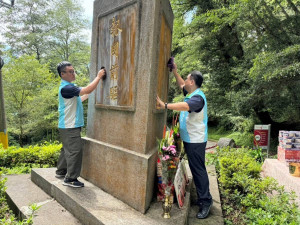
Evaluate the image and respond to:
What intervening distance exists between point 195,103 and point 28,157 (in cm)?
480

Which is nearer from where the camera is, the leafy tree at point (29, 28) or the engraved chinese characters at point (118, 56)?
the engraved chinese characters at point (118, 56)

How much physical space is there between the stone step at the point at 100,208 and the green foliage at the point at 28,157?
2217mm

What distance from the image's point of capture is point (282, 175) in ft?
13.7

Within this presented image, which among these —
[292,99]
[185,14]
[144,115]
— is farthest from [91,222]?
[185,14]

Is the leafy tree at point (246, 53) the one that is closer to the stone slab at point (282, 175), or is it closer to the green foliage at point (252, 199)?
the stone slab at point (282, 175)

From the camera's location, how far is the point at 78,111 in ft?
11.0

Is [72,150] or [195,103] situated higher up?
[195,103]

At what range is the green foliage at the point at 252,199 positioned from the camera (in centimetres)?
269

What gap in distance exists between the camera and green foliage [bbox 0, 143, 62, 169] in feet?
18.0

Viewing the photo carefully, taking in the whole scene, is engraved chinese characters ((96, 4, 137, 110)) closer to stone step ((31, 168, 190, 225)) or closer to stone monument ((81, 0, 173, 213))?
stone monument ((81, 0, 173, 213))

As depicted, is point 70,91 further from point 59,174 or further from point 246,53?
point 246,53

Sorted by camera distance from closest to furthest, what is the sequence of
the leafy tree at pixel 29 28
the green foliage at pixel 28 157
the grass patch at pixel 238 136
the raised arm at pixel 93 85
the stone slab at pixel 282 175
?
the raised arm at pixel 93 85, the stone slab at pixel 282 175, the green foliage at pixel 28 157, the grass patch at pixel 238 136, the leafy tree at pixel 29 28

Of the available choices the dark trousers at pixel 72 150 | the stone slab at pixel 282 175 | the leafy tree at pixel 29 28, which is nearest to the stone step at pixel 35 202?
the dark trousers at pixel 72 150

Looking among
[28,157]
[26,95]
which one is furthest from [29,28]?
[28,157]
